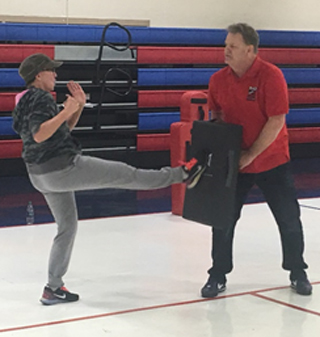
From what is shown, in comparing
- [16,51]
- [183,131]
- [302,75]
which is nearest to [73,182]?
[183,131]

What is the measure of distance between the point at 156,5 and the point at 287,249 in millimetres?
7039

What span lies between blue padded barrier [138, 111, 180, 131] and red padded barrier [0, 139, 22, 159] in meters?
1.87

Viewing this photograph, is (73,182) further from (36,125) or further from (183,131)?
(183,131)

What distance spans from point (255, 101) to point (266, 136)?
238 mm

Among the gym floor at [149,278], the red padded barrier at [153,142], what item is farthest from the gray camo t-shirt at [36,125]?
the red padded barrier at [153,142]

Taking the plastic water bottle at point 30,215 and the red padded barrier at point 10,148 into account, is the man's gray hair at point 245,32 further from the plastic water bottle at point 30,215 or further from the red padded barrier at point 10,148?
the red padded barrier at point 10,148

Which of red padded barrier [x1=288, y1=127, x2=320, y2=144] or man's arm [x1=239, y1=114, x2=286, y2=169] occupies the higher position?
man's arm [x1=239, y1=114, x2=286, y2=169]

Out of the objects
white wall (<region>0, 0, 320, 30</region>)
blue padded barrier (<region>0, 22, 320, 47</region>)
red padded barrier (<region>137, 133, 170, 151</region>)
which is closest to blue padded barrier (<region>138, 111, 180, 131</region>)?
red padded barrier (<region>137, 133, 170, 151</region>)

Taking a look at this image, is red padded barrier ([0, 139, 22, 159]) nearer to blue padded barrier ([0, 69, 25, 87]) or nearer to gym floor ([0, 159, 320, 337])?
blue padded barrier ([0, 69, 25, 87])


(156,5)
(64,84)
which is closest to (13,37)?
(64,84)

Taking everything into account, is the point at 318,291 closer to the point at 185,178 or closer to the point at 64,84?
the point at 185,178

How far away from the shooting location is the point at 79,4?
10.8m

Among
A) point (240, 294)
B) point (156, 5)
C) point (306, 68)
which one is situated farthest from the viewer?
point (306, 68)

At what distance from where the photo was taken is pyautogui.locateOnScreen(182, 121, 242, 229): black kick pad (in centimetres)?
475
